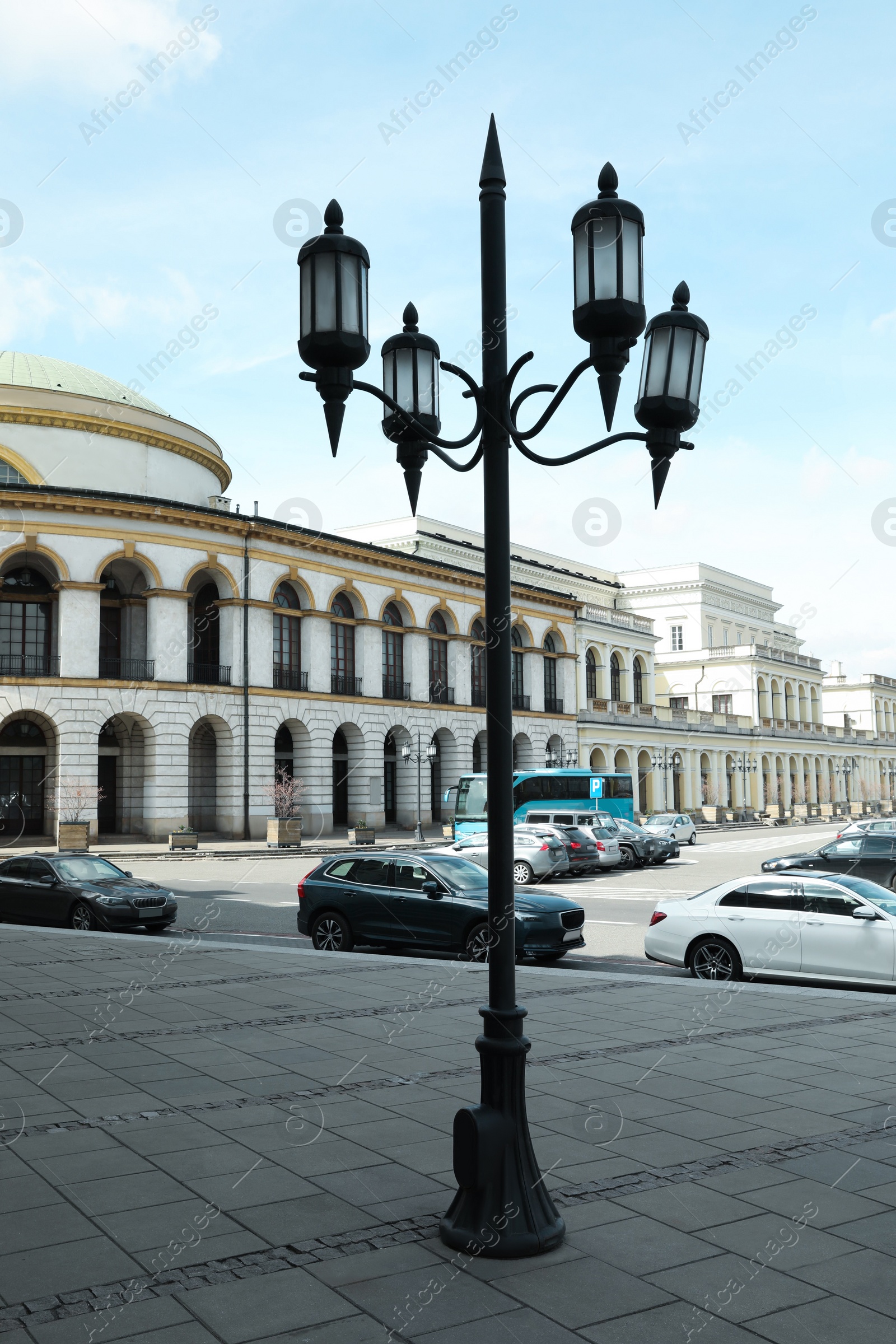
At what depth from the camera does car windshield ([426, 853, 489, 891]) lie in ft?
53.1

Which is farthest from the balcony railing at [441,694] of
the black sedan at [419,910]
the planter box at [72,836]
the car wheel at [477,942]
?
the car wheel at [477,942]

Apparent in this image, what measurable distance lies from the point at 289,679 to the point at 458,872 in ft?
118

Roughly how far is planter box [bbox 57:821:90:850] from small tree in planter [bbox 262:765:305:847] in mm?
7083

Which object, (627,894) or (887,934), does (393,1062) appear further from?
(627,894)

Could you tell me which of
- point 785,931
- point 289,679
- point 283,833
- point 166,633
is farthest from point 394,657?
point 785,931

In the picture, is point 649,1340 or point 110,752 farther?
point 110,752

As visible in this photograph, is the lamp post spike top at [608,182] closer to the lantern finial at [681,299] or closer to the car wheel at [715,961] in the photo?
the lantern finial at [681,299]

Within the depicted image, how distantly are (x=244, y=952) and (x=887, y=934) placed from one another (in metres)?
8.78

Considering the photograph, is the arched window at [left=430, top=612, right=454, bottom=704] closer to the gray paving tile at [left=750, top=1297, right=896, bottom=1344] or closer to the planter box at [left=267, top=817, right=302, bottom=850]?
the planter box at [left=267, top=817, right=302, bottom=850]

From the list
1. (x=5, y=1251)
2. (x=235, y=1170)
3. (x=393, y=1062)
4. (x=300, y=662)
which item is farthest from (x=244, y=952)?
(x=300, y=662)

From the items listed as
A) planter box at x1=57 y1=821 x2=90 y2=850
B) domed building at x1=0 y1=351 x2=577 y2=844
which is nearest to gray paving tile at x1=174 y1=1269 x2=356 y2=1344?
planter box at x1=57 y1=821 x2=90 y2=850

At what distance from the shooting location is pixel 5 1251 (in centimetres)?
548

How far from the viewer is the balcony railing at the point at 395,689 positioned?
188 ft

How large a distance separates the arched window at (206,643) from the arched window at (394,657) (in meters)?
10.00
